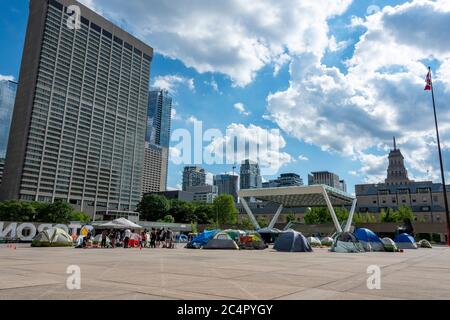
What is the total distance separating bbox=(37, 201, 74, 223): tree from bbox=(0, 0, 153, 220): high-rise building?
187 ft

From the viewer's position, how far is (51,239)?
3108 cm

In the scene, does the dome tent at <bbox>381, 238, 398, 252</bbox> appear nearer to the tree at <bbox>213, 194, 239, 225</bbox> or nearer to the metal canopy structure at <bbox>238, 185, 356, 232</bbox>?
the metal canopy structure at <bbox>238, 185, 356, 232</bbox>

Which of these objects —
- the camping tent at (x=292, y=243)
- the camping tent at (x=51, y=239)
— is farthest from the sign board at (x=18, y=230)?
the camping tent at (x=292, y=243)

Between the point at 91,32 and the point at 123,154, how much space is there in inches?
2509

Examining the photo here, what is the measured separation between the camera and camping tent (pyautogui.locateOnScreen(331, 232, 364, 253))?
27.8 meters

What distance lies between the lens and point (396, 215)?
90312mm

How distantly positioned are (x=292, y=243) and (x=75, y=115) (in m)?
162

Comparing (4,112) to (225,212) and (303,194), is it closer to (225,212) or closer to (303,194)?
(225,212)

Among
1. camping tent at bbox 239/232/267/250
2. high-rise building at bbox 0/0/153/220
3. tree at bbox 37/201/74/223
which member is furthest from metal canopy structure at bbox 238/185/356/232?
high-rise building at bbox 0/0/153/220

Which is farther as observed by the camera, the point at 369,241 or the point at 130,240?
the point at 130,240

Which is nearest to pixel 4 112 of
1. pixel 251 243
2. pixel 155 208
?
pixel 155 208

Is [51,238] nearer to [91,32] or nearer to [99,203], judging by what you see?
[99,203]
